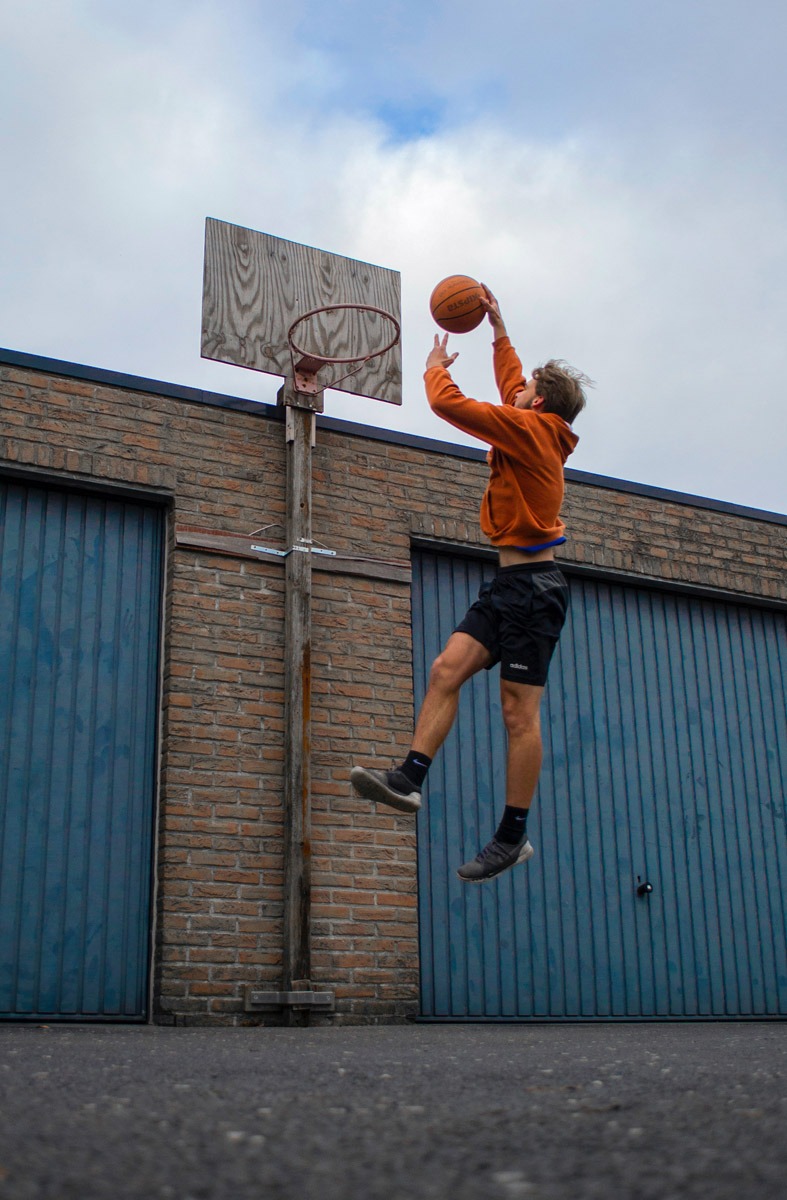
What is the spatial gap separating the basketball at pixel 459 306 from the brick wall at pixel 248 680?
9.79ft

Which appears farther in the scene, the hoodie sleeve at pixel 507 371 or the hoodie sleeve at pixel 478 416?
the hoodie sleeve at pixel 507 371

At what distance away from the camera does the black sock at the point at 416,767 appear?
5676mm

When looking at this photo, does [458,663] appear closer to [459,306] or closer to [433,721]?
[433,721]

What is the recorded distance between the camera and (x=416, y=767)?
5.69 meters

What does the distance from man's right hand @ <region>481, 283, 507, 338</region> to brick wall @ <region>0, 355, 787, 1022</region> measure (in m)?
3.18

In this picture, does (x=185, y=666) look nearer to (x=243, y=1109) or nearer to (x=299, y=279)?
(x=299, y=279)

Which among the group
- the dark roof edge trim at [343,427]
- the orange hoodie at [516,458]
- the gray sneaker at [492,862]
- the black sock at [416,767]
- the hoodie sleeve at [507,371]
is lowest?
the gray sneaker at [492,862]

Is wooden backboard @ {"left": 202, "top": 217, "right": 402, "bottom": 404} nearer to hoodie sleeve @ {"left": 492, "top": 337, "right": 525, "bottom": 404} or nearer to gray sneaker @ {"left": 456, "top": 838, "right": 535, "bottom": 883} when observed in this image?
hoodie sleeve @ {"left": 492, "top": 337, "right": 525, "bottom": 404}

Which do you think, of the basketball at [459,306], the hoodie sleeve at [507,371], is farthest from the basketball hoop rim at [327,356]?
the hoodie sleeve at [507,371]

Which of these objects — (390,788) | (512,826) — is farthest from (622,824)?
(390,788)

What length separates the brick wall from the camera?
27.2 feet

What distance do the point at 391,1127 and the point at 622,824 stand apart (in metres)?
7.70

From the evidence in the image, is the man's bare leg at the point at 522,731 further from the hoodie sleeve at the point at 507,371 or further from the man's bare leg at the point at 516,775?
the hoodie sleeve at the point at 507,371

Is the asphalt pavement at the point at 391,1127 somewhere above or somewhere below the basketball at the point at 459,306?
below
